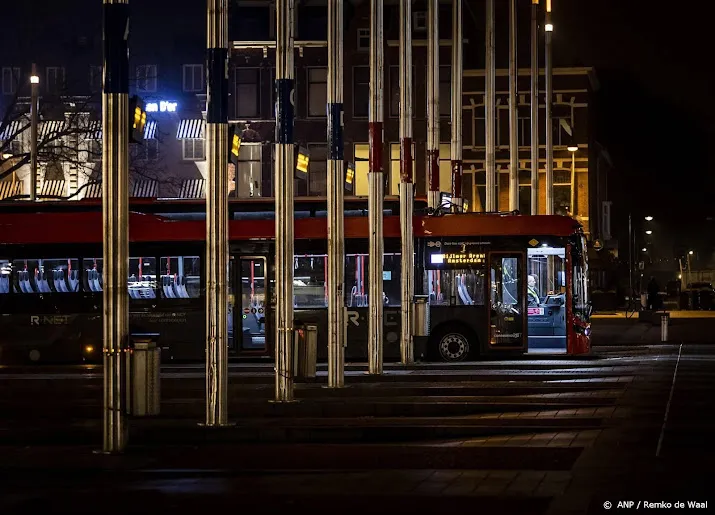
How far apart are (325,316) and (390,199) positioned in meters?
4.12

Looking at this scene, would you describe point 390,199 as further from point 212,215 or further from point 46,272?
point 212,215

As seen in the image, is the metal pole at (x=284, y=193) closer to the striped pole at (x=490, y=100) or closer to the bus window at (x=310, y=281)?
the bus window at (x=310, y=281)

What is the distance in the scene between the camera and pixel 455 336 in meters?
31.6

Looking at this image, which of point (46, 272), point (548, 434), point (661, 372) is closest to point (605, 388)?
point (661, 372)

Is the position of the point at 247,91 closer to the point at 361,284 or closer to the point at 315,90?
the point at 315,90

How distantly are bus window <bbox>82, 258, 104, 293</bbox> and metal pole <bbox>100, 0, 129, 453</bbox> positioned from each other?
16.6 metres

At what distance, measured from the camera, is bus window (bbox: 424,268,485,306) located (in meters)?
31.4

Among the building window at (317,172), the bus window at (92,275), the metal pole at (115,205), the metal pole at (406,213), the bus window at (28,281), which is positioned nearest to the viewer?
the metal pole at (115,205)

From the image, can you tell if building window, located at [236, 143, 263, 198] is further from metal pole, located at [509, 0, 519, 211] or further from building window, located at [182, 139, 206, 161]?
metal pole, located at [509, 0, 519, 211]

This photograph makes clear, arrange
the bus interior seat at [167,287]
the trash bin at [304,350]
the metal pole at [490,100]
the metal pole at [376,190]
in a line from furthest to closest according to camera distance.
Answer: the metal pole at [490,100]
the bus interior seat at [167,287]
the metal pole at [376,190]
the trash bin at [304,350]

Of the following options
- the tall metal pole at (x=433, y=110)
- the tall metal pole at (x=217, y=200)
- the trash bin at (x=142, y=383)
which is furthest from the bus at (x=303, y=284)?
the trash bin at (x=142, y=383)

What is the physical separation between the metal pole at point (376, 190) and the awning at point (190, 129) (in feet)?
116

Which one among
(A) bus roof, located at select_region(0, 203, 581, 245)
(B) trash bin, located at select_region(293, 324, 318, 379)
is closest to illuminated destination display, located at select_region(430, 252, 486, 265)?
(A) bus roof, located at select_region(0, 203, 581, 245)

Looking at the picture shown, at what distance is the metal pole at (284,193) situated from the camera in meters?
20.7
